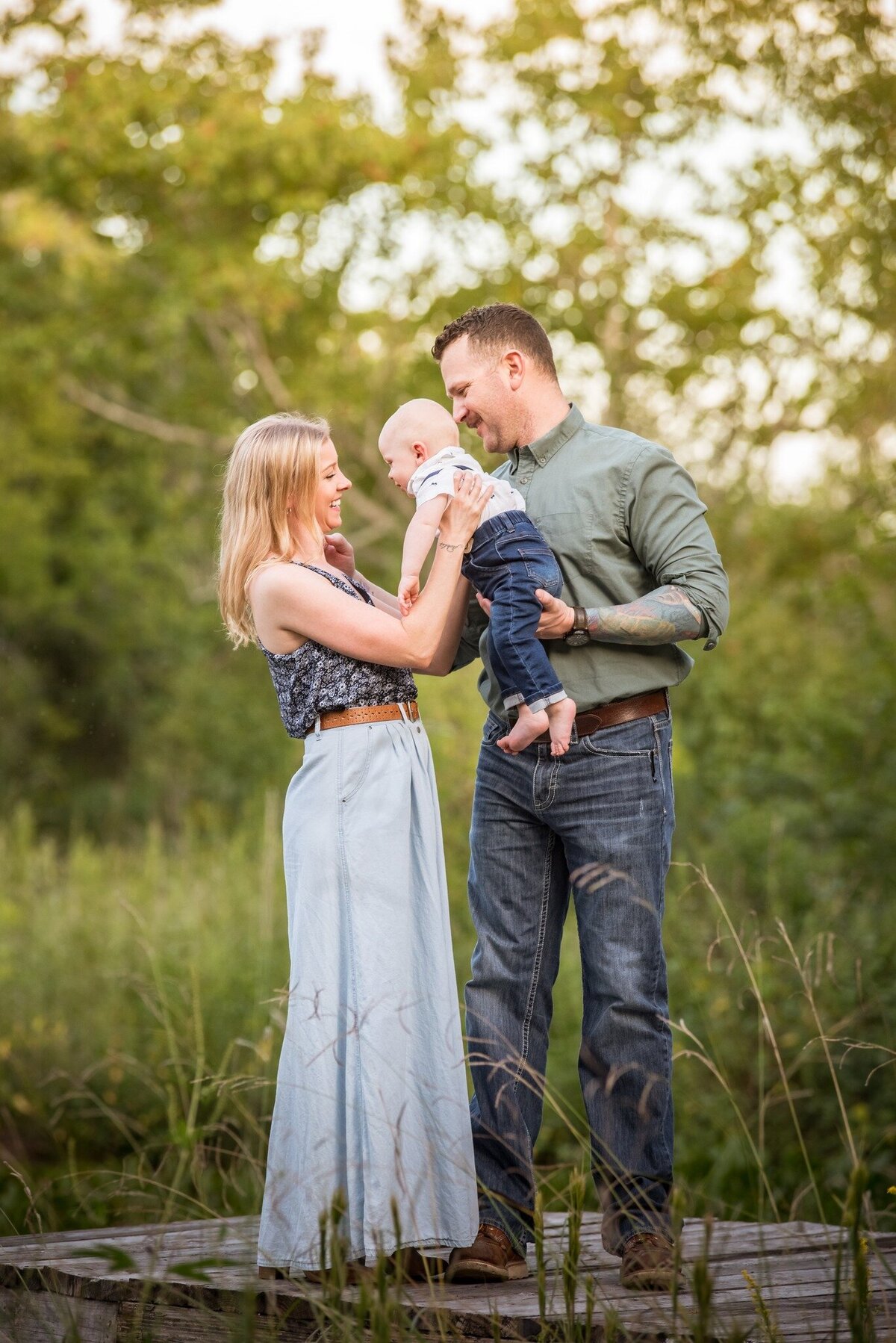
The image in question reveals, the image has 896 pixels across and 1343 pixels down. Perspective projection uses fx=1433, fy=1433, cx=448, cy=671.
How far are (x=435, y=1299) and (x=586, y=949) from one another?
0.81 metres

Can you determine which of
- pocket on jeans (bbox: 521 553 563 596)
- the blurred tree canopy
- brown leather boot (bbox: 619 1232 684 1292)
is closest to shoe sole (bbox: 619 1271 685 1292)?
brown leather boot (bbox: 619 1232 684 1292)

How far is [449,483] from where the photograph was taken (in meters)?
3.02

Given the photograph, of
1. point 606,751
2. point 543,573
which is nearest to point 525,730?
point 606,751

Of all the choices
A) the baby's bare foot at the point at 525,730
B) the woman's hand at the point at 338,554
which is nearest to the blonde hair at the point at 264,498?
the woman's hand at the point at 338,554

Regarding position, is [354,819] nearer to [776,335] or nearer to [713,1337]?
[713,1337]

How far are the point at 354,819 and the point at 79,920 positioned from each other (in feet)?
17.2

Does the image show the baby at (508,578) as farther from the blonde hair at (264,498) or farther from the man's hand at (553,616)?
the blonde hair at (264,498)

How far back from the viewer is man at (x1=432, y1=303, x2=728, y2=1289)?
2982 mm

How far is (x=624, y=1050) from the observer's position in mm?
2986

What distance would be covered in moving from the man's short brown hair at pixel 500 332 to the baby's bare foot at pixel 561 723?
29.3 inches

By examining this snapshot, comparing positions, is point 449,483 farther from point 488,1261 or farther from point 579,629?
point 488,1261

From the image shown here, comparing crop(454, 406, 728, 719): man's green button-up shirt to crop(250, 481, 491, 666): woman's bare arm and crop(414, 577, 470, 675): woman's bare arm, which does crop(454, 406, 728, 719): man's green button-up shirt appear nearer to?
crop(414, 577, 470, 675): woman's bare arm

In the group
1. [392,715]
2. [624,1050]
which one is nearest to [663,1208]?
[624,1050]

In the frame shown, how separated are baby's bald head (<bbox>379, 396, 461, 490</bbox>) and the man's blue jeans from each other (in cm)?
61
